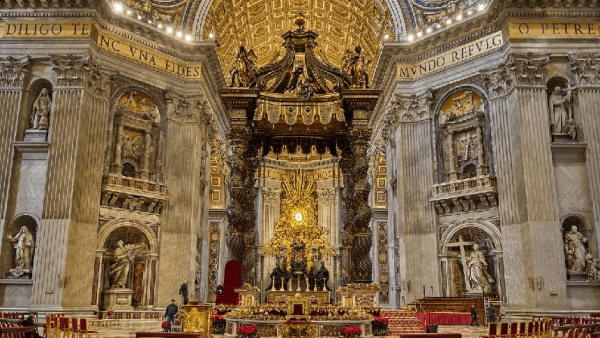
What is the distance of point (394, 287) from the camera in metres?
16.8

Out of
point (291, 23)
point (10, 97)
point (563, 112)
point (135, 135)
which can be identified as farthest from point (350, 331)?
point (291, 23)

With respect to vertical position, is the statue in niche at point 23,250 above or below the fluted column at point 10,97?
below

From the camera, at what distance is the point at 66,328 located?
748 cm

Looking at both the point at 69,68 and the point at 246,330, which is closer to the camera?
the point at 246,330

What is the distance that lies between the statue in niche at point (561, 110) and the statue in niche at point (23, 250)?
13.8m

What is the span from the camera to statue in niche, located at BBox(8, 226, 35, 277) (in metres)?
12.4

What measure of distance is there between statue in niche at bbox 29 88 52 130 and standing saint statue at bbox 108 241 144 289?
12.5 ft

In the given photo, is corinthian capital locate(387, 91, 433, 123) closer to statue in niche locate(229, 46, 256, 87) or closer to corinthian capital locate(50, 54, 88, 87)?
statue in niche locate(229, 46, 256, 87)

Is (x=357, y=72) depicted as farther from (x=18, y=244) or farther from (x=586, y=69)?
(x=18, y=244)

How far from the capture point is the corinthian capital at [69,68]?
13297 mm

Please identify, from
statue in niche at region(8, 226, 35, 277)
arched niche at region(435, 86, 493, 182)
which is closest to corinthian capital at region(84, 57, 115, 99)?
statue in niche at region(8, 226, 35, 277)

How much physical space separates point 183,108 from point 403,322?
30.0ft

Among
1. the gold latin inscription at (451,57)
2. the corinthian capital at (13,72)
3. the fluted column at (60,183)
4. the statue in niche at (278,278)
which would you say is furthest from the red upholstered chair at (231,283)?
the statue in niche at (278,278)

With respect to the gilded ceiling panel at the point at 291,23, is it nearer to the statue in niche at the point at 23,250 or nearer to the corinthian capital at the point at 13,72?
the corinthian capital at the point at 13,72
